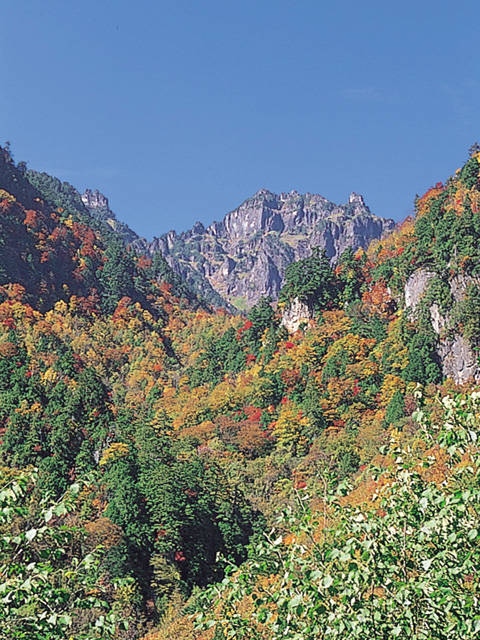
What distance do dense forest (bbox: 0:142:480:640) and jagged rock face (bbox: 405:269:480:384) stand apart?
0.22 meters

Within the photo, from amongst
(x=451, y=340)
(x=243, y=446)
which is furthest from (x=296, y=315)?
(x=243, y=446)

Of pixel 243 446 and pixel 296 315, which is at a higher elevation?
pixel 296 315

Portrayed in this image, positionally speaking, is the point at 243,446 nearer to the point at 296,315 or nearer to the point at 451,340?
the point at 451,340

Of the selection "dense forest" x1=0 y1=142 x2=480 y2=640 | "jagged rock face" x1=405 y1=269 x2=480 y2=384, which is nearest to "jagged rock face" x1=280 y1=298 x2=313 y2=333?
"dense forest" x1=0 y1=142 x2=480 y2=640

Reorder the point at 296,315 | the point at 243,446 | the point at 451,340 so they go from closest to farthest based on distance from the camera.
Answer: the point at 243,446 < the point at 451,340 < the point at 296,315

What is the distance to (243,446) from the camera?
192 ft

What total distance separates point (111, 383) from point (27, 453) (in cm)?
3365

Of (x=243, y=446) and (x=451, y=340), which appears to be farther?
(x=451, y=340)

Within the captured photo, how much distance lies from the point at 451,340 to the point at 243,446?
21.9 m

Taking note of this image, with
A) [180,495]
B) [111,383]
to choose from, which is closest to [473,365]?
[180,495]

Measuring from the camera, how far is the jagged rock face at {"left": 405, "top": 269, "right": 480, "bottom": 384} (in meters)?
59.9

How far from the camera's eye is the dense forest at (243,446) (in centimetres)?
653

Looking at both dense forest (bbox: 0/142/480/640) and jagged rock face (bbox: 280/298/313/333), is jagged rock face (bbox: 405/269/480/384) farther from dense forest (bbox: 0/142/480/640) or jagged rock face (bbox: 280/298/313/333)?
jagged rock face (bbox: 280/298/313/333)

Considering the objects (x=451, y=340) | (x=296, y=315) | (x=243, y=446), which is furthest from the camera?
(x=296, y=315)
